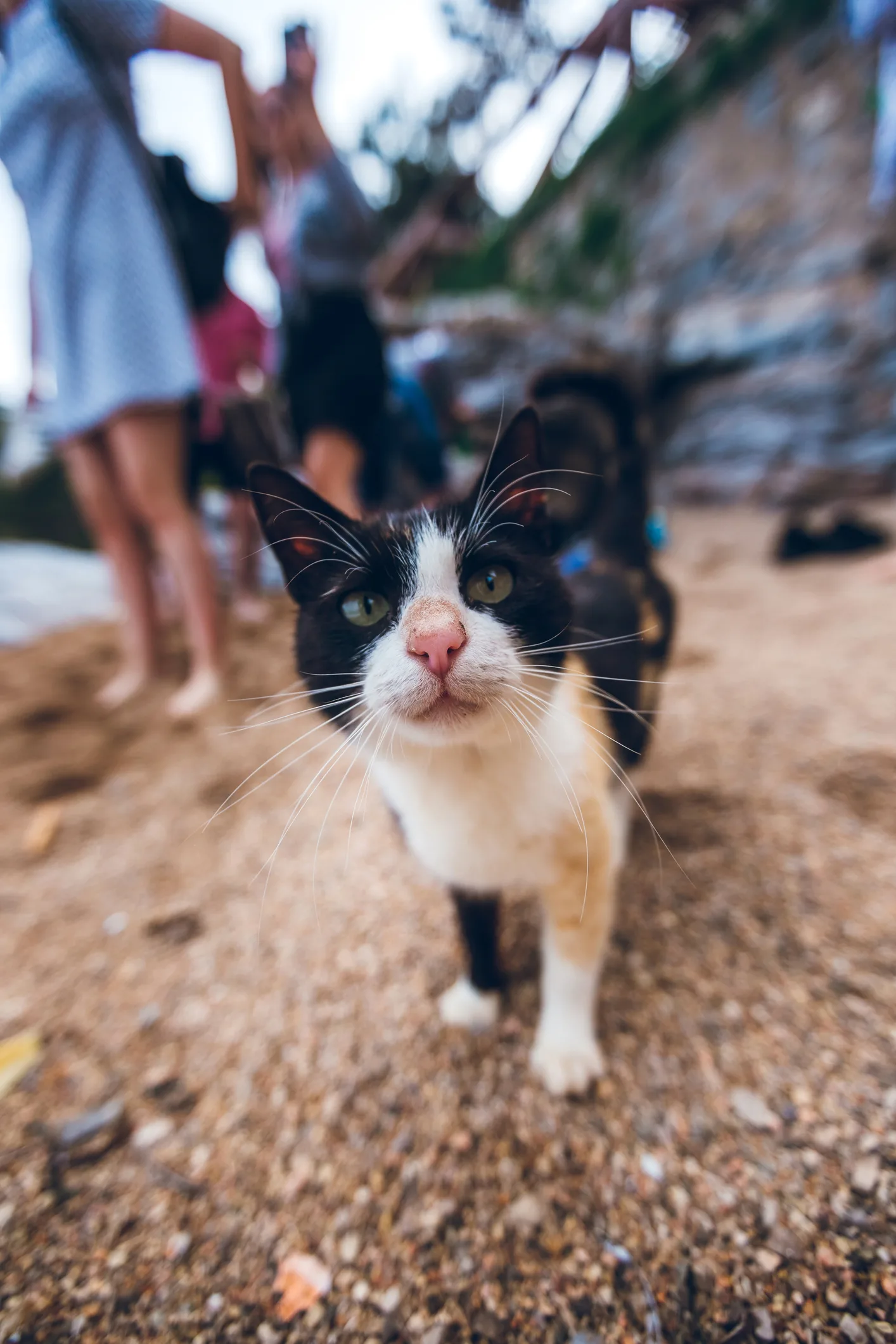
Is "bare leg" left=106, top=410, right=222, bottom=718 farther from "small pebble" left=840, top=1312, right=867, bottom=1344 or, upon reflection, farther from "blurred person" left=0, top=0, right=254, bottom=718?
"small pebble" left=840, top=1312, right=867, bottom=1344

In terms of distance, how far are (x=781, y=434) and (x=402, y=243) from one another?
13.2 feet

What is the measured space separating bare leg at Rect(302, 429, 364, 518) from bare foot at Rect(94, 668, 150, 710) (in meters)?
1.06

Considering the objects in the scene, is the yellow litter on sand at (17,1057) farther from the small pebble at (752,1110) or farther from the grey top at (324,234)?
the grey top at (324,234)

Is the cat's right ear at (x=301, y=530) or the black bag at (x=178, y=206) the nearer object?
the cat's right ear at (x=301, y=530)

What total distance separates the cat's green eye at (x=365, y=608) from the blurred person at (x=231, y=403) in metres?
1.76

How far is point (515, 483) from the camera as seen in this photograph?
2.65 ft

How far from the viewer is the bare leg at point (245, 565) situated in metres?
2.96

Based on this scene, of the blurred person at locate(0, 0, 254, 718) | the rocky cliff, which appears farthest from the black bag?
the rocky cliff

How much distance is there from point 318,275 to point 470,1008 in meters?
2.15

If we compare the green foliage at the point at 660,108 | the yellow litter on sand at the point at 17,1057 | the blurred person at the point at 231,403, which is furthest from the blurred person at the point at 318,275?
the green foliage at the point at 660,108

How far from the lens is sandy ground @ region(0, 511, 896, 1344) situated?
0.68 m

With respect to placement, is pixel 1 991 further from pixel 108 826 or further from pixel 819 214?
pixel 819 214

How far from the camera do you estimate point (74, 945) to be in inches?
49.4

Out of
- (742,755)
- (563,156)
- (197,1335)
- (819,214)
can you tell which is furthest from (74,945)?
(563,156)
